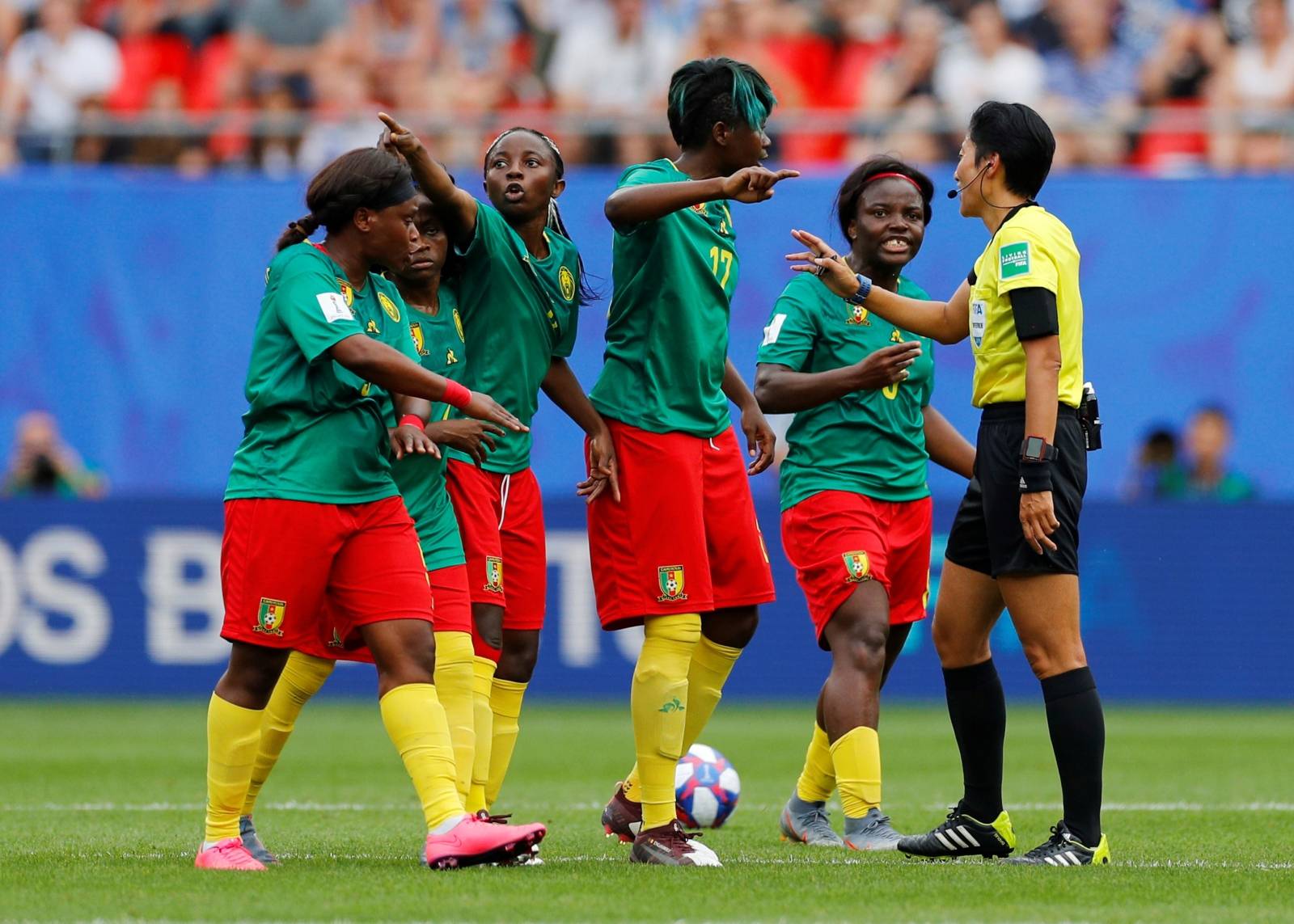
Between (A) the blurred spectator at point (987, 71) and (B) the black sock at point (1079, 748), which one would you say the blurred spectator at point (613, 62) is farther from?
(B) the black sock at point (1079, 748)

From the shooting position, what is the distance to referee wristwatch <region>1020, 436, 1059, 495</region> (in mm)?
6031

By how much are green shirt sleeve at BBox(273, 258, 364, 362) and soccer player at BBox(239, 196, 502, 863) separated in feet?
1.48

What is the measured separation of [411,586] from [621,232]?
1.46 metres

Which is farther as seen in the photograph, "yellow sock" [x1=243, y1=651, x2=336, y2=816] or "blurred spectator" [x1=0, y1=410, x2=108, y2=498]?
"blurred spectator" [x1=0, y1=410, x2=108, y2=498]

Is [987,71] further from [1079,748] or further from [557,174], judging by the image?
[1079,748]

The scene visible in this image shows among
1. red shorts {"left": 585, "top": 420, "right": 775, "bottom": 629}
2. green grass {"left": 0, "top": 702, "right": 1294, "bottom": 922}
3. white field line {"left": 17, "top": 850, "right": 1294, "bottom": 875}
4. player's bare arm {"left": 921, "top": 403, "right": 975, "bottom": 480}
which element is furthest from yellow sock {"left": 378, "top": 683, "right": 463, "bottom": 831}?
player's bare arm {"left": 921, "top": 403, "right": 975, "bottom": 480}

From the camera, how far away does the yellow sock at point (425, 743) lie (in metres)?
5.86

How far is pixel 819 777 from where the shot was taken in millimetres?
7398

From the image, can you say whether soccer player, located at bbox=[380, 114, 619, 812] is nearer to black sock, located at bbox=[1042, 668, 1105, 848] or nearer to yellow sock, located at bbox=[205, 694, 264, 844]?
yellow sock, located at bbox=[205, 694, 264, 844]

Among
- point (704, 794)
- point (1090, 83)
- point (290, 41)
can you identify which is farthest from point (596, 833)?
point (290, 41)

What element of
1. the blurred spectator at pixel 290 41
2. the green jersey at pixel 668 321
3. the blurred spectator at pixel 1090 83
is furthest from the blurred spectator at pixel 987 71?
the green jersey at pixel 668 321

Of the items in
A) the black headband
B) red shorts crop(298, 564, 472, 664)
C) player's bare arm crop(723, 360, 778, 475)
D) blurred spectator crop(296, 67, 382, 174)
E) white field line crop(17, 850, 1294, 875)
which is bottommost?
white field line crop(17, 850, 1294, 875)

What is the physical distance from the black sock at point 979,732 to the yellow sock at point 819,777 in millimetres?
819

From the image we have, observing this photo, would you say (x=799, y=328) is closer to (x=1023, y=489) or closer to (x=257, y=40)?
(x=1023, y=489)
